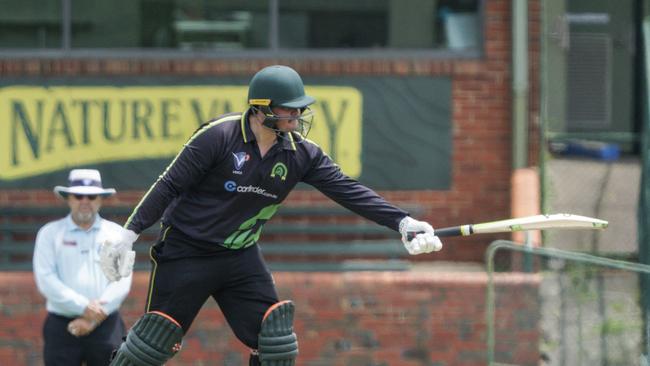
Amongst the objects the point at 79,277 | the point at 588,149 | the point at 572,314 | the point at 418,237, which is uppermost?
the point at 588,149

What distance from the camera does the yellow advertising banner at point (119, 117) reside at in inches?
446

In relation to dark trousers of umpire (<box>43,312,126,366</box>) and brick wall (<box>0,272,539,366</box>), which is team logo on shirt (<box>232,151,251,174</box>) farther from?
brick wall (<box>0,272,539,366</box>)

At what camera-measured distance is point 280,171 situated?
7.52m

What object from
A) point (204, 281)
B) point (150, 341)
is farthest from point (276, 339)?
point (150, 341)

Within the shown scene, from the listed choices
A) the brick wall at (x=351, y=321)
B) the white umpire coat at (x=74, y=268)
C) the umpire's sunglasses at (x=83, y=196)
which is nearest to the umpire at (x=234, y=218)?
the white umpire coat at (x=74, y=268)

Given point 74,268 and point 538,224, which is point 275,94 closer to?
point 538,224

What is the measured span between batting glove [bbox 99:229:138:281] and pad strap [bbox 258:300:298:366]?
2.66 ft

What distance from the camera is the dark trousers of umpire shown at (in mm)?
8977

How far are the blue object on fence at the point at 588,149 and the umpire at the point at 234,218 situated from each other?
4941 mm

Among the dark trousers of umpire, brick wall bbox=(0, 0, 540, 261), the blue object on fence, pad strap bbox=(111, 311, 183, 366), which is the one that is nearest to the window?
brick wall bbox=(0, 0, 540, 261)

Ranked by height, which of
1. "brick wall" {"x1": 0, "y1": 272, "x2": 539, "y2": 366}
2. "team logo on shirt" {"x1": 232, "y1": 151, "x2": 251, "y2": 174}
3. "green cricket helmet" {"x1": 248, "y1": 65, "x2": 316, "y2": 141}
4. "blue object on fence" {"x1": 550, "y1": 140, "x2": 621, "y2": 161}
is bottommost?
"brick wall" {"x1": 0, "y1": 272, "x2": 539, "y2": 366}

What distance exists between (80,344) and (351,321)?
2.58 metres

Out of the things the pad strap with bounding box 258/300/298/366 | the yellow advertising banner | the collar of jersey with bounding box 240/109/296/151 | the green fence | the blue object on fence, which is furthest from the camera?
the blue object on fence

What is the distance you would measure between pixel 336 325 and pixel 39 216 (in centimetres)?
263
